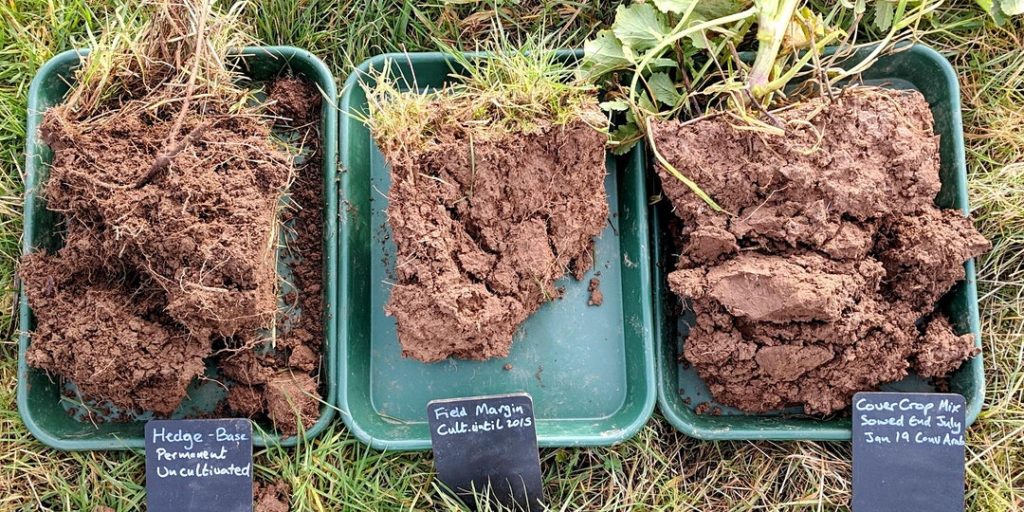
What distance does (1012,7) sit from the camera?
1250 millimetres

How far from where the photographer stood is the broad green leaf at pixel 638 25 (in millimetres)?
1211

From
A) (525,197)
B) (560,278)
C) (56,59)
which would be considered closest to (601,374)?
(560,278)

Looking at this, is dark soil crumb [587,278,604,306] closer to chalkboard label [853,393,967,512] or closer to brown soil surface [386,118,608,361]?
brown soil surface [386,118,608,361]

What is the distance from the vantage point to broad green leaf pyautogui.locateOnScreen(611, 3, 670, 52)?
1211mm

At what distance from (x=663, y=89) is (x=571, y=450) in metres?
0.66

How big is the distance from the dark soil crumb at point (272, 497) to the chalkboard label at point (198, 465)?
0.03 m

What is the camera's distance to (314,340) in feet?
4.22

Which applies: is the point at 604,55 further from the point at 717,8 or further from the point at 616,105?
the point at 717,8

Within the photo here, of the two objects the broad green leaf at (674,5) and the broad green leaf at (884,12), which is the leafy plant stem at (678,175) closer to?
the broad green leaf at (674,5)

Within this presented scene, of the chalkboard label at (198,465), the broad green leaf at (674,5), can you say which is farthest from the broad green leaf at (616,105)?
the chalkboard label at (198,465)

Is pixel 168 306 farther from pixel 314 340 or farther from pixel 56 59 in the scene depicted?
pixel 56 59

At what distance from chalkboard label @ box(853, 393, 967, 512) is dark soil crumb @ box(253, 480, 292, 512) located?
0.97 metres

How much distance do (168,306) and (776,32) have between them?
1045 mm

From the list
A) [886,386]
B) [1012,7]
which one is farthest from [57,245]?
[1012,7]
